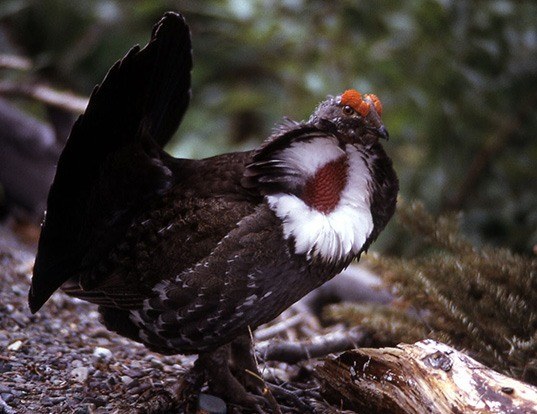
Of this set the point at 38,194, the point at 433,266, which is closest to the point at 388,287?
the point at 433,266

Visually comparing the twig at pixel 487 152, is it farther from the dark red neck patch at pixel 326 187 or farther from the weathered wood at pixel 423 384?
the weathered wood at pixel 423 384

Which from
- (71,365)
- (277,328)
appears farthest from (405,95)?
(71,365)

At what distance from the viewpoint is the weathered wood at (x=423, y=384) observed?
7.52ft

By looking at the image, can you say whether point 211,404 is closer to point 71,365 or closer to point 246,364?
point 246,364

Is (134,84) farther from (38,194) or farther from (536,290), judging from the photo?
(38,194)

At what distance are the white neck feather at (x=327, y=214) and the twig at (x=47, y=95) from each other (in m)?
2.52

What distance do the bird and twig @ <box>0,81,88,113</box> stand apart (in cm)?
215

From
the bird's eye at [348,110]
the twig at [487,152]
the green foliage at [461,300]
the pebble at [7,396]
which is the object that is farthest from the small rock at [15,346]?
the twig at [487,152]

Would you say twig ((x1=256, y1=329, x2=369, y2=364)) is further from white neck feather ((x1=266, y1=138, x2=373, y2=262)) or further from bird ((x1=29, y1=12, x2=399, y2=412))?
white neck feather ((x1=266, y1=138, x2=373, y2=262))

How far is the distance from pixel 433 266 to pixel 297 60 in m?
3.27

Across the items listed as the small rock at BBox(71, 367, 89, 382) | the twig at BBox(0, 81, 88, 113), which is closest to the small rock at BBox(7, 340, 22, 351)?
the small rock at BBox(71, 367, 89, 382)

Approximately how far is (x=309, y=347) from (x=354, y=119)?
46.8 inches

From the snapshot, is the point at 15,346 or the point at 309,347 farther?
the point at 309,347

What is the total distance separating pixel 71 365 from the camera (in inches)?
123
